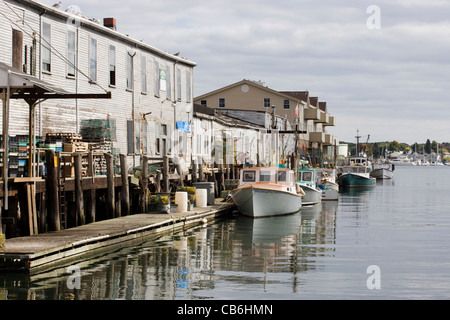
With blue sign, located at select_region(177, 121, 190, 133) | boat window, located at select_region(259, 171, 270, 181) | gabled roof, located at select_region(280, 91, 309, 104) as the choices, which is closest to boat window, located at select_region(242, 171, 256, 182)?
boat window, located at select_region(259, 171, 270, 181)

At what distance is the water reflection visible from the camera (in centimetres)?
1585

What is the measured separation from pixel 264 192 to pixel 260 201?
1.66 ft

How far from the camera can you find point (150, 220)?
26.5 metres

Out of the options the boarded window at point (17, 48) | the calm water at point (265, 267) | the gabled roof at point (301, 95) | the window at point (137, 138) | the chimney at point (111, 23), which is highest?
the gabled roof at point (301, 95)

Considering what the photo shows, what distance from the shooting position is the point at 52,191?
2178cm

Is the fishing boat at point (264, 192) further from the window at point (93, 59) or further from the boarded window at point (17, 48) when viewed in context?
the boarded window at point (17, 48)

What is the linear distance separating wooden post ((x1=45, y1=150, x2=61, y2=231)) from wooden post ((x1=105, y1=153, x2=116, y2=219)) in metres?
4.17

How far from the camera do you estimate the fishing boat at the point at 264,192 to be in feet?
113

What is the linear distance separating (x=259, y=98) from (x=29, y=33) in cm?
5882

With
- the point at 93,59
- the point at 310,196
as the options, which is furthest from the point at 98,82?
the point at 310,196

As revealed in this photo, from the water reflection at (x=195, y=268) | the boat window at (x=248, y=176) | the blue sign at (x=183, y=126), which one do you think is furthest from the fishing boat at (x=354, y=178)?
the water reflection at (x=195, y=268)

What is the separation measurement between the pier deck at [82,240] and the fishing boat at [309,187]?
56.3ft

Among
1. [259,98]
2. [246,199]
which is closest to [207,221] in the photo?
[246,199]

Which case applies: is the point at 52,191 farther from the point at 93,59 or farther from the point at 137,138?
the point at 137,138
